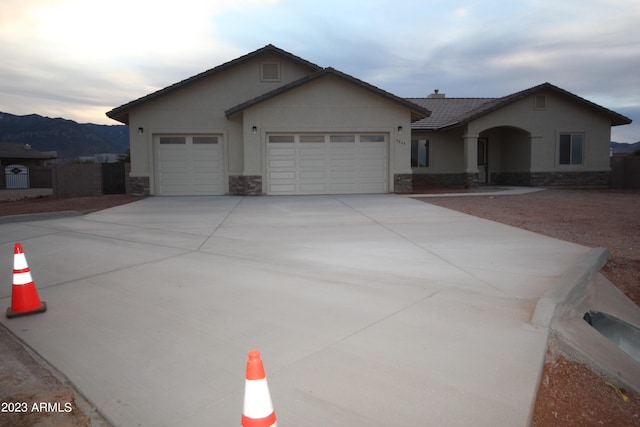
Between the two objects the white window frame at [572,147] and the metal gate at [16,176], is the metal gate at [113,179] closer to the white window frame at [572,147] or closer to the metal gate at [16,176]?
the metal gate at [16,176]

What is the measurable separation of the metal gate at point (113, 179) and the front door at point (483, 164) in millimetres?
19876

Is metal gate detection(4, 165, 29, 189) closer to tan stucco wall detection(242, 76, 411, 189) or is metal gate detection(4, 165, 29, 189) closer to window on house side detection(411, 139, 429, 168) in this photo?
tan stucco wall detection(242, 76, 411, 189)

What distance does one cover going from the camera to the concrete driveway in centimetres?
265

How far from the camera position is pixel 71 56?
1908cm

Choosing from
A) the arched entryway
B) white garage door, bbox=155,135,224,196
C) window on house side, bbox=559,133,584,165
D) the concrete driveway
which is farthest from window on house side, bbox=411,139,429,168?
the concrete driveway

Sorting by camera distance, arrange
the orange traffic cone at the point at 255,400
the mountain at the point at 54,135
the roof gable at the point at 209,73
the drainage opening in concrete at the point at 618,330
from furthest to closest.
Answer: the mountain at the point at 54,135 → the roof gable at the point at 209,73 → the drainage opening in concrete at the point at 618,330 → the orange traffic cone at the point at 255,400

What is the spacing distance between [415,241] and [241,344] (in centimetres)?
497

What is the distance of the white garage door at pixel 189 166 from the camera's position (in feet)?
63.7

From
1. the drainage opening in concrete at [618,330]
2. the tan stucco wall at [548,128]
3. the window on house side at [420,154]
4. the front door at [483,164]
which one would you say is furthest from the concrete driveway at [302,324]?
the front door at [483,164]

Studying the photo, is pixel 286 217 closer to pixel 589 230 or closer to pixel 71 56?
pixel 589 230

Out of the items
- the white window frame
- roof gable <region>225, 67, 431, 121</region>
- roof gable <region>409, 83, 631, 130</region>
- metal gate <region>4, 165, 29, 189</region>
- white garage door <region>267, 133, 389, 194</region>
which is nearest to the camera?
roof gable <region>225, 67, 431, 121</region>

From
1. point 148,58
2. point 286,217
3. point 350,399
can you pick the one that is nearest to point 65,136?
point 148,58

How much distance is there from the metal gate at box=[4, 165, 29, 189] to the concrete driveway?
29.3 metres

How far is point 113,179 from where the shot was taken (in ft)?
72.3
